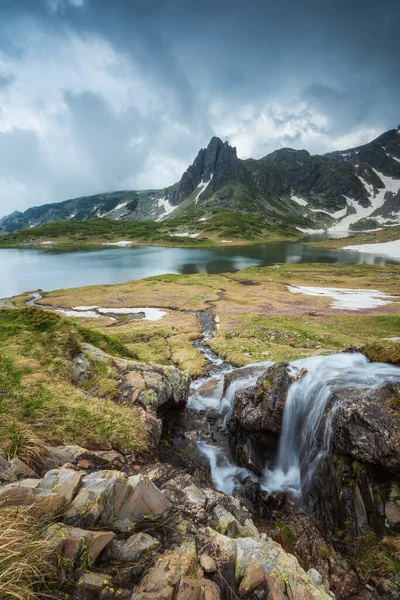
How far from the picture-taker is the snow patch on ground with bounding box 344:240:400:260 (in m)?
156

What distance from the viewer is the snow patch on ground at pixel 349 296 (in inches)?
2026

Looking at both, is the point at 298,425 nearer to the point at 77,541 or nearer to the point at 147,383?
the point at 147,383

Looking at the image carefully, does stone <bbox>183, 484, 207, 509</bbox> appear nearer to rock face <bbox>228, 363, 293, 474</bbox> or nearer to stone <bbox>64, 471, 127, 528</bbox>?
stone <bbox>64, 471, 127, 528</bbox>

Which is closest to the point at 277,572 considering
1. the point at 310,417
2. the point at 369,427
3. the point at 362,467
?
the point at 362,467

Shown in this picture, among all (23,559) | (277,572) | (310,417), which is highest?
(23,559)

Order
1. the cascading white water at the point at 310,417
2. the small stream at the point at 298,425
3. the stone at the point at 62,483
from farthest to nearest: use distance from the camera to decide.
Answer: the small stream at the point at 298,425
the cascading white water at the point at 310,417
the stone at the point at 62,483

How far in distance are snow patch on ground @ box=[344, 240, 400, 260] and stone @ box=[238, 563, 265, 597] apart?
578 feet

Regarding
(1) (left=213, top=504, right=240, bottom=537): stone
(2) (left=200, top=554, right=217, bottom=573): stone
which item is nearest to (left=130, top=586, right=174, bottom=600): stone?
(2) (left=200, top=554, right=217, bottom=573): stone

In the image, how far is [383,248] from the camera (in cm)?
16875

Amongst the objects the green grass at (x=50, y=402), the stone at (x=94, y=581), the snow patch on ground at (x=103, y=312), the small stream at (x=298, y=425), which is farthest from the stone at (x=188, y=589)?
the snow patch on ground at (x=103, y=312)

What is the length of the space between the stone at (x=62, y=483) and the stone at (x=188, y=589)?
2.80m

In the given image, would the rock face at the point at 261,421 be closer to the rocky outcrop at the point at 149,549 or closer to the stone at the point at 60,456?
the rocky outcrop at the point at 149,549

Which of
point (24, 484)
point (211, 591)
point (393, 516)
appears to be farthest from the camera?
point (393, 516)

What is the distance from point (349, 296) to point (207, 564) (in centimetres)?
6248
